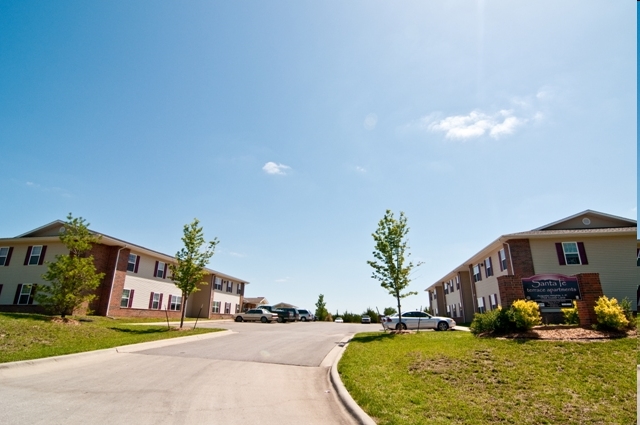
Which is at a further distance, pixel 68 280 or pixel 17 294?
pixel 17 294

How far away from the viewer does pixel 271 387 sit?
7.52 meters

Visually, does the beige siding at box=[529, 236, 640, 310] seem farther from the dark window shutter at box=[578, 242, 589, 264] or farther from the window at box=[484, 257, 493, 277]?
the window at box=[484, 257, 493, 277]

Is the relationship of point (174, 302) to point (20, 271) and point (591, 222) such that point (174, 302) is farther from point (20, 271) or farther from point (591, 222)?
point (591, 222)

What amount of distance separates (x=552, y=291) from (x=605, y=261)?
9203 millimetres

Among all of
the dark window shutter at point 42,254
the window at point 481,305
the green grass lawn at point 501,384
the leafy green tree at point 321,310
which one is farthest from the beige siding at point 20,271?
the leafy green tree at point 321,310

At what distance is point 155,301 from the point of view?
103 feet

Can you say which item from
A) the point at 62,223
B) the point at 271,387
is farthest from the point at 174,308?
the point at 271,387

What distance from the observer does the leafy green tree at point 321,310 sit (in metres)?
67.6

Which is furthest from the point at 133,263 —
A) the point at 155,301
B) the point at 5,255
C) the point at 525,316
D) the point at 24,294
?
the point at 525,316

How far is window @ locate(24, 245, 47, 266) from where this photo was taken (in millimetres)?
26000

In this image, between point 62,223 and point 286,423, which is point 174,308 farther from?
point 286,423

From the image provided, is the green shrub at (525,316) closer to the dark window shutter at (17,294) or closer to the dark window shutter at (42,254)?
the dark window shutter at (42,254)

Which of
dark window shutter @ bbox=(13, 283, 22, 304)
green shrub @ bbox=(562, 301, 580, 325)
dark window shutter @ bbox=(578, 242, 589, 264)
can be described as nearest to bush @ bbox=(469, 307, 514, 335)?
green shrub @ bbox=(562, 301, 580, 325)

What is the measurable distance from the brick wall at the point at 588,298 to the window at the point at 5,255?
36978mm
